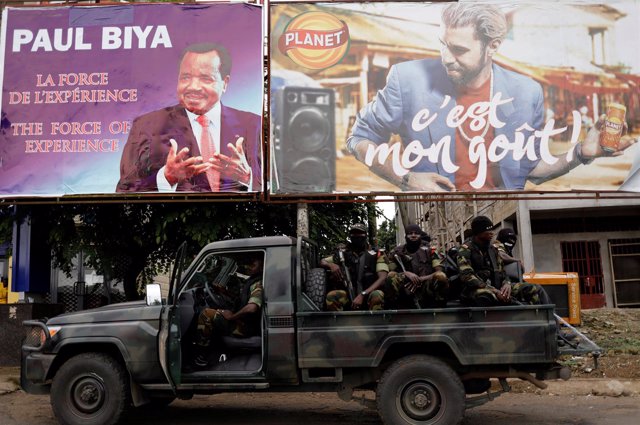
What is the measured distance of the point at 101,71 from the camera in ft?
33.3

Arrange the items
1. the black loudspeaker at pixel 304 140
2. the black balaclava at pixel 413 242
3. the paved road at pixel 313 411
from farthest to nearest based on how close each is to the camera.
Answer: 1. the black loudspeaker at pixel 304 140
2. the paved road at pixel 313 411
3. the black balaclava at pixel 413 242

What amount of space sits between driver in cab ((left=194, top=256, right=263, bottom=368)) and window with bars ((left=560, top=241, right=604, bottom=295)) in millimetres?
13933

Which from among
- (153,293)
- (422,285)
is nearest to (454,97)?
(422,285)

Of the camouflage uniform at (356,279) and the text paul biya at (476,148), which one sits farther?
the text paul biya at (476,148)

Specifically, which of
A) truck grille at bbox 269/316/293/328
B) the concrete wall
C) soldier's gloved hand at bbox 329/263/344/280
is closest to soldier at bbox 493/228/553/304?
soldier's gloved hand at bbox 329/263/344/280

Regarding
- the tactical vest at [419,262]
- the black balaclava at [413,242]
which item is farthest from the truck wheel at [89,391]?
the black balaclava at [413,242]

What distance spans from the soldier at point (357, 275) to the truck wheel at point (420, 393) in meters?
0.67

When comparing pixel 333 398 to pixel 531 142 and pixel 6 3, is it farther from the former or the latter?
pixel 6 3

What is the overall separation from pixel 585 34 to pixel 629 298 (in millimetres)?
9951

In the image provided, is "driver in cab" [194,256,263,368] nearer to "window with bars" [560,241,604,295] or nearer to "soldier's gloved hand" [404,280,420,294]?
"soldier's gloved hand" [404,280,420,294]

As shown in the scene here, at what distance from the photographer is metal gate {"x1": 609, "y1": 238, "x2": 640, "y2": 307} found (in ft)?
57.8

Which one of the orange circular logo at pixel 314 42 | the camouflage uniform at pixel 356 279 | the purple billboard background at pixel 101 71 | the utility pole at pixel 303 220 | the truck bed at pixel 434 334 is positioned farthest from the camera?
the orange circular logo at pixel 314 42

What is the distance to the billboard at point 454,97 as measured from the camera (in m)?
9.73

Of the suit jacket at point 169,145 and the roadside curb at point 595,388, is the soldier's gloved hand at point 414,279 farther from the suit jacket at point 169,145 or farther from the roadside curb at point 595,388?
the suit jacket at point 169,145
